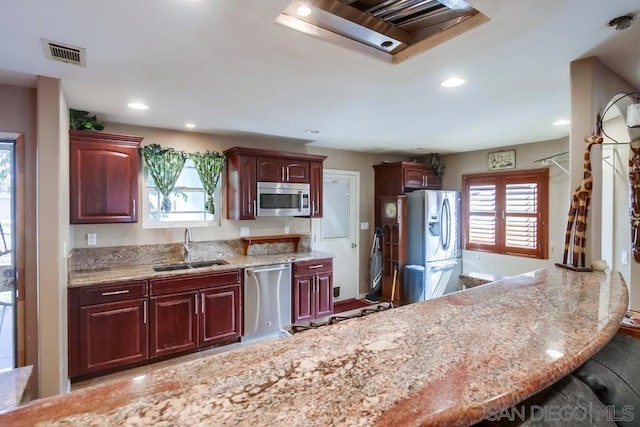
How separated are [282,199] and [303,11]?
9.03 ft

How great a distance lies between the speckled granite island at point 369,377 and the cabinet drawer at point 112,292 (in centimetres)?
259

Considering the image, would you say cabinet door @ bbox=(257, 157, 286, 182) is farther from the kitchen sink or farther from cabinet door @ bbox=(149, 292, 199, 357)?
cabinet door @ bbox=(149, 292, 199, 357)

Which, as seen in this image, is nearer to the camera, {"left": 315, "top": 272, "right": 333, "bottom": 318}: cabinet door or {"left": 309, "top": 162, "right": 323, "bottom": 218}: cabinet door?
{"left": 315, "top": 272, "right": 333, "bottom": 318}: cabinet door

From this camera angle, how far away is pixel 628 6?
1.47m

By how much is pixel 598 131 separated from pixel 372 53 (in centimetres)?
145

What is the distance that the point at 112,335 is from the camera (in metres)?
2.98

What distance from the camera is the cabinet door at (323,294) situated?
4188 millimetres

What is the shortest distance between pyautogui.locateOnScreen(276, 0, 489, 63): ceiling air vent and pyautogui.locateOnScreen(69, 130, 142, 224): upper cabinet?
2400 millimetres

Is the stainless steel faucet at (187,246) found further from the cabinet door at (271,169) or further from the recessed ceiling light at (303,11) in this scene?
the recessed ceiling light at (303,11)

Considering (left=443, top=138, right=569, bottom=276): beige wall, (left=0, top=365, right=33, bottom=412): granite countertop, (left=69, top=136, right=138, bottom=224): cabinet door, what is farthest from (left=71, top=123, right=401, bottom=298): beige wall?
(left=0, top=365, right=33, bottom=412): granite countertop

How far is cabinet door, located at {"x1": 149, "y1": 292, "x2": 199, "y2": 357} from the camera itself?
125 inches

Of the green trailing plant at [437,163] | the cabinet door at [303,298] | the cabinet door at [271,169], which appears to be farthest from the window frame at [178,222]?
the green trailing plant at [437,163]

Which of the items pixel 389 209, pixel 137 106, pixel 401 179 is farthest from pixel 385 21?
pixel 389 209

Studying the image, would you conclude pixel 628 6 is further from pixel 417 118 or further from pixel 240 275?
pixel 240 275
